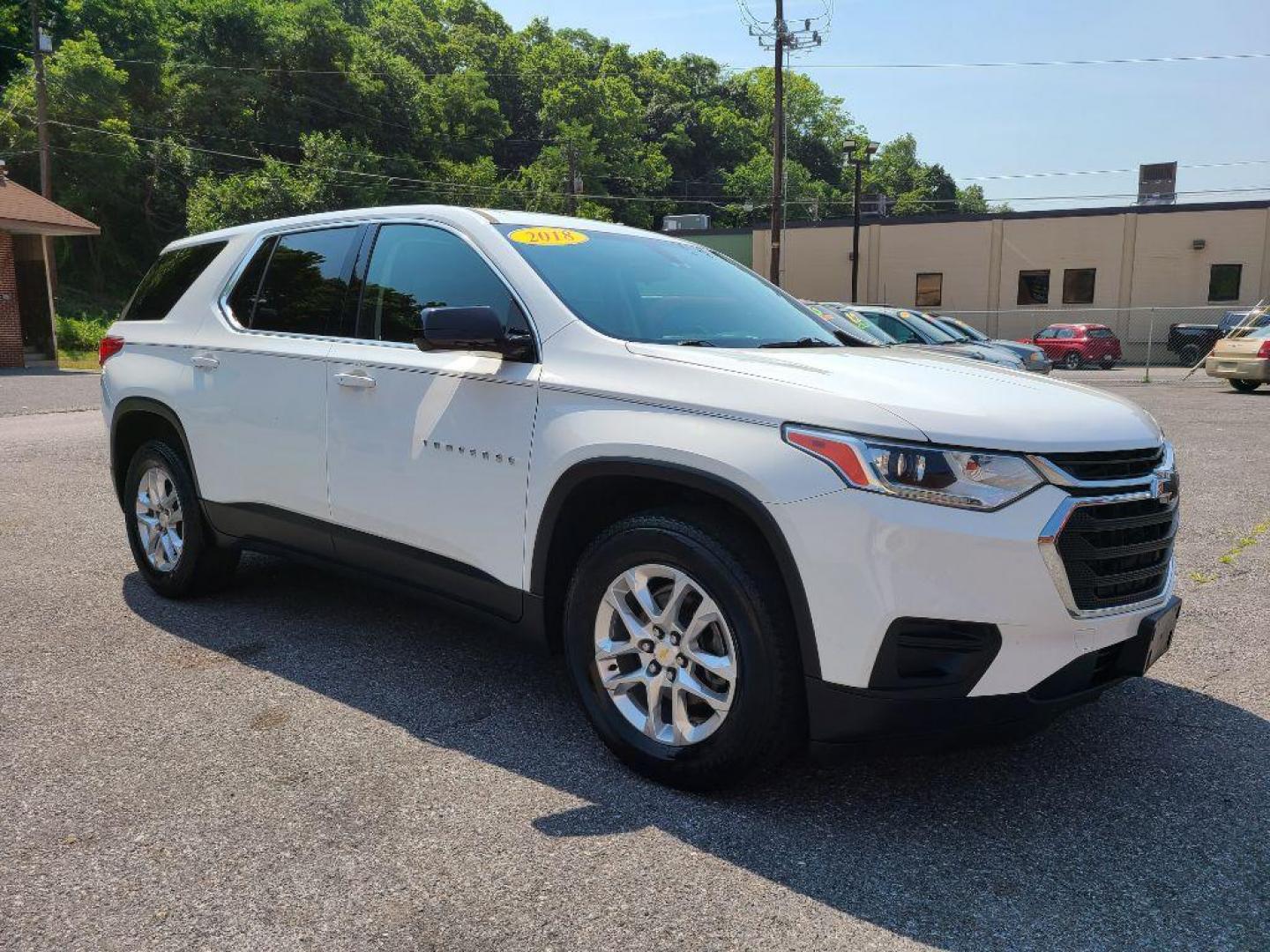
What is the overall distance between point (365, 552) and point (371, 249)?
124 centimetres

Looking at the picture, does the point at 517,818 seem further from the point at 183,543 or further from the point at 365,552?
the point at 183,543

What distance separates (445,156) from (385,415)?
72.6 metres

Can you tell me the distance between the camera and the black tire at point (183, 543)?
4836 millimetres

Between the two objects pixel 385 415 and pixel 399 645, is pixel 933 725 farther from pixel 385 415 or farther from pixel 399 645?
pixel 399 645

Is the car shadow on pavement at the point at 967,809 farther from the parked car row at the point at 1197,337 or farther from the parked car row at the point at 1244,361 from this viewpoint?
the parked car row at the point at 1197,337

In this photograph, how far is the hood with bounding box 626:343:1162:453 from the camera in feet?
8.70

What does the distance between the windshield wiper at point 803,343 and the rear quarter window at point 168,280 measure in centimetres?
290

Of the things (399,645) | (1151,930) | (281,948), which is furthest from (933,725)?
(399,645)

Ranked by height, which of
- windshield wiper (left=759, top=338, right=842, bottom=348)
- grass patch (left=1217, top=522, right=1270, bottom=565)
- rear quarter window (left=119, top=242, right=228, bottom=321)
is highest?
rear quarter window (left=119, top=242, right=228, bottom=321)

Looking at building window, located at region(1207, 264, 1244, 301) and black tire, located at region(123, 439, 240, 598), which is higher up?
building window, located at region(1207, 264, 1244, 301)

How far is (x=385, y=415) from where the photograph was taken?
3.81 meters

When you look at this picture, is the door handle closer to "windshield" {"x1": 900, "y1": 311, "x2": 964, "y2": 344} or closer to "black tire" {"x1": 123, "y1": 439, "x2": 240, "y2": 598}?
"black tire" {"x1": 123, "y1": 439, "x2": 240, "y2": 598}

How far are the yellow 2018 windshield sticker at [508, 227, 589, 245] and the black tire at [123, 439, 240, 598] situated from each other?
2.18 m

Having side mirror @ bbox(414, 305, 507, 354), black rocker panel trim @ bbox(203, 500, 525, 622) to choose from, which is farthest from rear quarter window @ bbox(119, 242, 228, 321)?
side mirror @ bbox(414, 305, 507, 354)
